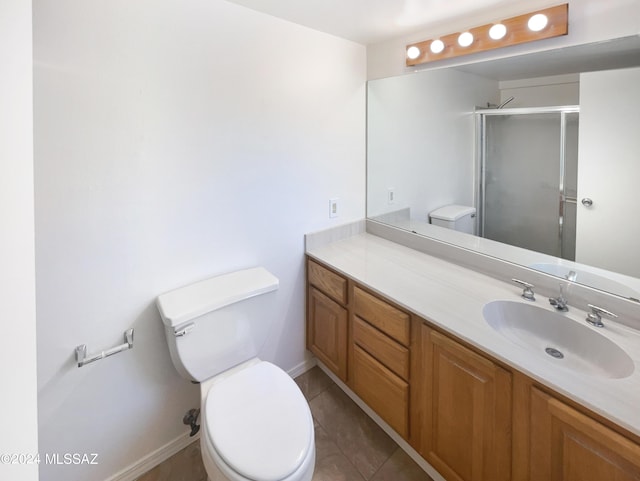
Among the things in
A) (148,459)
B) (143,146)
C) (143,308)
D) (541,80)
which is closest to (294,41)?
(143,146)

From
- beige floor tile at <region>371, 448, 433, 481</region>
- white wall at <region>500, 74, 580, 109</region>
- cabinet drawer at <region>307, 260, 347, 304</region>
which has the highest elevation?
white wall at <region>500, 74, 580, 109</region>

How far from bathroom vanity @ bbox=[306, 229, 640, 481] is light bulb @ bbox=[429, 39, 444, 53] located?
1094 millimetres

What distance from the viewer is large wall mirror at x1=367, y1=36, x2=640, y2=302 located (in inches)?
→ 51.0

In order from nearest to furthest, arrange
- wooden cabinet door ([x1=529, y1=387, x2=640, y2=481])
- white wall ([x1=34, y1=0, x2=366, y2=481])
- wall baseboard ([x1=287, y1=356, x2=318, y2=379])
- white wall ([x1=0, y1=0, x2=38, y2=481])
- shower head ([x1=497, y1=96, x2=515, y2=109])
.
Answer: white wall ([x1=0, y1=0, x2=38, y2=481]), wooden cabinet door ([x1=529, y1=387, x2=640, y2=481]), white wall ([x1=34, y1=0, x2=366, y2=481]), shower head ([x1=497, y1=96, x2=515, y2=109]), wall baseboard ([x1=287, y1=356, x2=318, y2=379])

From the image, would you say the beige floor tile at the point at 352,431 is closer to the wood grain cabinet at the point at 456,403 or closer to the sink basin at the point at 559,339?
the wood grain cabinet at the point at 456,403

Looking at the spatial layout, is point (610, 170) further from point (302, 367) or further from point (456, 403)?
point (302, 367)

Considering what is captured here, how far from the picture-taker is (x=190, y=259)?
59.7 inches

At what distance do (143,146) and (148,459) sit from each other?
4.63ft

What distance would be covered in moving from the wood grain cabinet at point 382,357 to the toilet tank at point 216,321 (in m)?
0.47

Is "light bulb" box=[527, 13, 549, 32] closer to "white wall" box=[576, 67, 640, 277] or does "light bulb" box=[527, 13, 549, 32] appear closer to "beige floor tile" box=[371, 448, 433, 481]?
"white wall" box=[576, 67, 640, 277]

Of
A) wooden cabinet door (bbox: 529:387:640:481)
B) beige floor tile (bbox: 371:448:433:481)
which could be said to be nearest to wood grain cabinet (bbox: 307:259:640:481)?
wooden cabinet door (bbox: 529:387:640:481)

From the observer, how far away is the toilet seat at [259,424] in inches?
40.3

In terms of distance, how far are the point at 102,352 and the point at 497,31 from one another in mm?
2189

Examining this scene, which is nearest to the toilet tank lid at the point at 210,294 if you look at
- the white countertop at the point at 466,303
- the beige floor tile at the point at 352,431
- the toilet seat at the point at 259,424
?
the toilet seat at the point at 259,424
